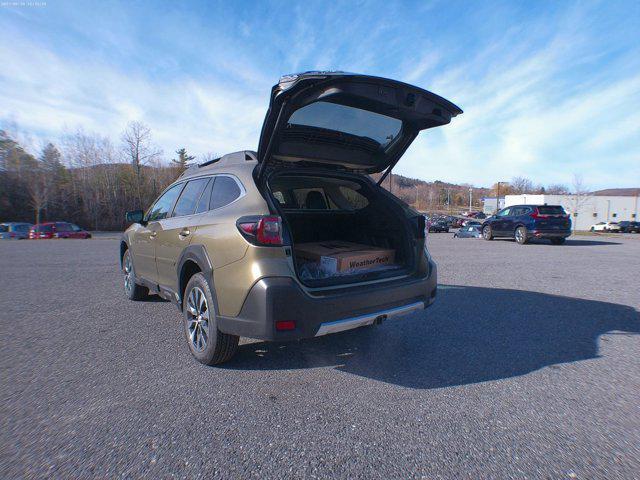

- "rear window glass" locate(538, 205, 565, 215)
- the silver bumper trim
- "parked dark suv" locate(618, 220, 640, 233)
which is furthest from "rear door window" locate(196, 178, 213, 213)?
"parked dark suv" locate(618, 220, 640, 233)

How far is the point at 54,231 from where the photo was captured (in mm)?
25516

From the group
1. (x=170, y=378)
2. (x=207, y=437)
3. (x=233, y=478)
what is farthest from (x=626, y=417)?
(x=170, y=378)

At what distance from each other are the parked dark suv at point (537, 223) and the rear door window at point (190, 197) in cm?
1427

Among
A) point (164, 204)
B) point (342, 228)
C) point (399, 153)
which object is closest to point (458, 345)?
point (342, 228)

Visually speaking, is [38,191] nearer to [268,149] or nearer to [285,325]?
[268,149]

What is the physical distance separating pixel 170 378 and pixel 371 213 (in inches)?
102

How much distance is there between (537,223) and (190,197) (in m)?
14.4

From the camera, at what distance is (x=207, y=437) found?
220cm

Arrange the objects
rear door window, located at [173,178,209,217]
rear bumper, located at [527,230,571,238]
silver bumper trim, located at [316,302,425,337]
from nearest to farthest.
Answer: silver bumper trim, located at [316,302,425,337]
rear door window, located at [173,178,209,217]
rear bumper, located at [527,230,571,238]

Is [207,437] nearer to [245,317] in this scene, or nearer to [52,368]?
[245,317]

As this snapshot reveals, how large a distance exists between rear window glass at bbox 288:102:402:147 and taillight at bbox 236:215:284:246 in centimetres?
94

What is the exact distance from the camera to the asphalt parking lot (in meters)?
1.99

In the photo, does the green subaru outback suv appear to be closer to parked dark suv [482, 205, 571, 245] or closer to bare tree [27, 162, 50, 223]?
parked dark suv [482, 205, 571, 245]

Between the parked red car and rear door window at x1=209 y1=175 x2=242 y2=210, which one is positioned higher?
rear door window at x1=209 y1=175 x2=242 y2=210
